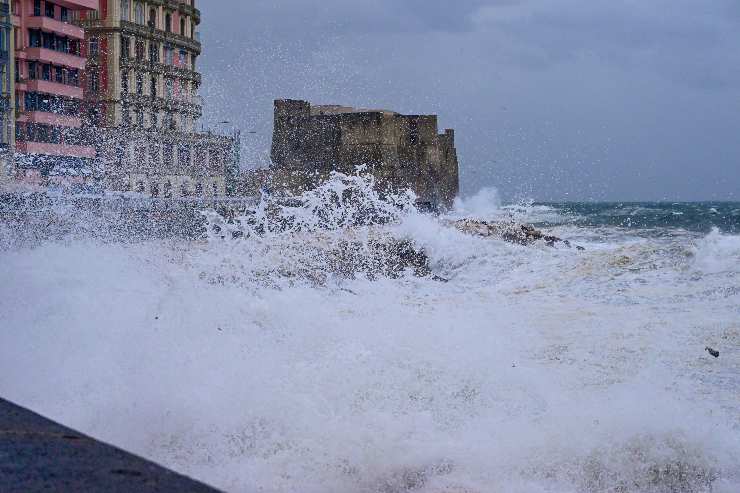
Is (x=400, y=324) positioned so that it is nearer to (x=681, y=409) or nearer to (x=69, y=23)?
(x=681, y=409)

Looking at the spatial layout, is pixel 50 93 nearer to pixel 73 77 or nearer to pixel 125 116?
pixel 73 77

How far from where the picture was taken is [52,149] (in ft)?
69.8

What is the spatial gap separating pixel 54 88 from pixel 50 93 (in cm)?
22

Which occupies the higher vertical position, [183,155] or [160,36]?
[160,36]

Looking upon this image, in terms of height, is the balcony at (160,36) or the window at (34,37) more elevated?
the balcony at (160,36)

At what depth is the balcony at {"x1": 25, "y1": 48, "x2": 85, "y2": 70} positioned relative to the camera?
2192 cm

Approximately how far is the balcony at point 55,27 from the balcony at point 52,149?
3.24m

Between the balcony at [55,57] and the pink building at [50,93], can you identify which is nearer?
the pink building at [50,93]

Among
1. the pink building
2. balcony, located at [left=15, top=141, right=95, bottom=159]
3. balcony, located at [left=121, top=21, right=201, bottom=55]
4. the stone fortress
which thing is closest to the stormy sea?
balcony, located at [left=15, top=141, right=95, bottom=159]

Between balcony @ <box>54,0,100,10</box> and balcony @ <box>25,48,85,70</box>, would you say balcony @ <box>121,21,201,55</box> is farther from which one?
balcony @ <box>25,48,85,70</box>

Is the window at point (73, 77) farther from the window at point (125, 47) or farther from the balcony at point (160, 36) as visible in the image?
the balcony at point (160, 36)

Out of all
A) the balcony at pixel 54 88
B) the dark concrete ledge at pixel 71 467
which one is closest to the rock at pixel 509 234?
the balcony at pixel 54 88

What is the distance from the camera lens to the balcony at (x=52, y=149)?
2046 cm

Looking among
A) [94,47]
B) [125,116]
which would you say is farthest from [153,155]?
[94,47]
